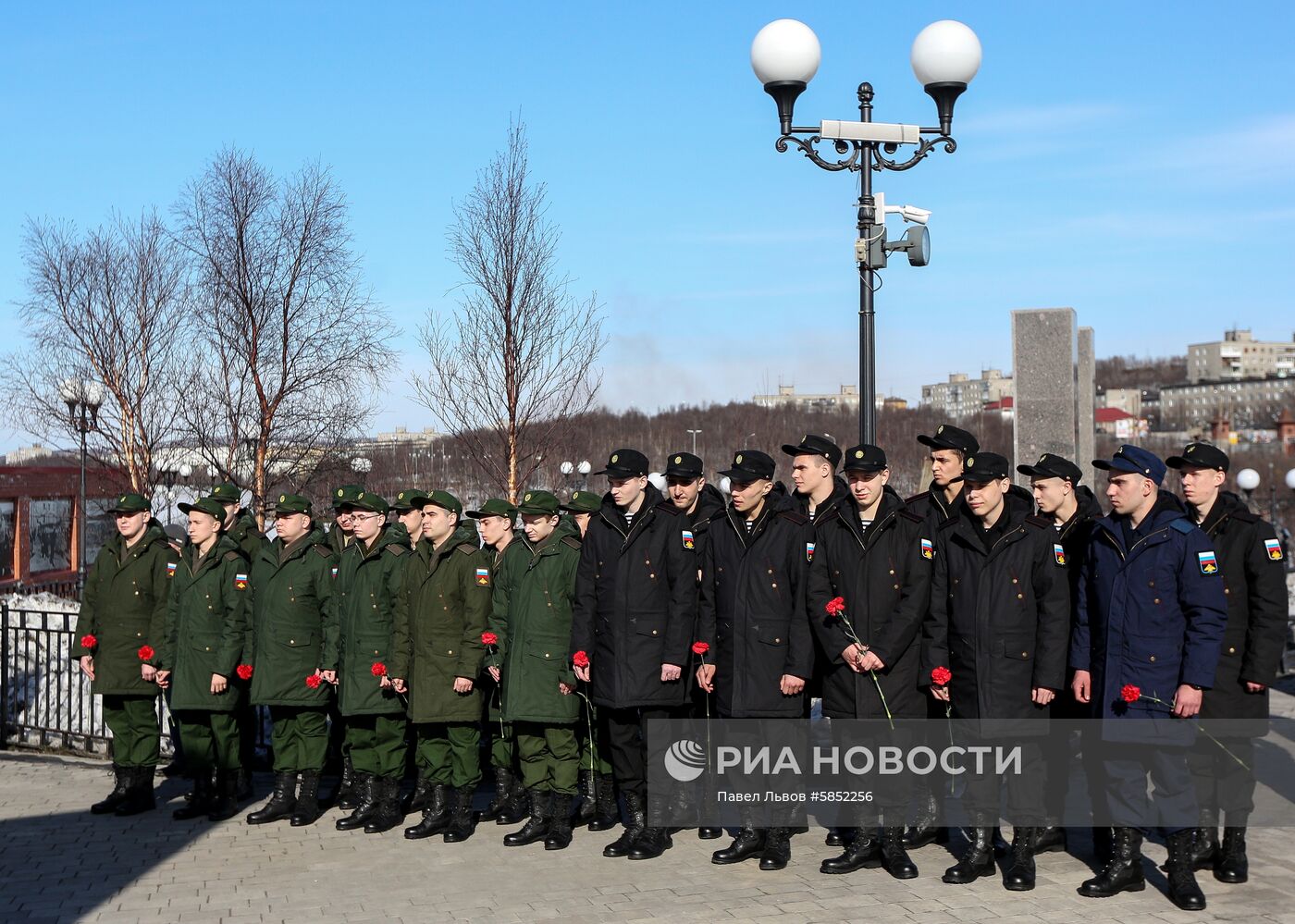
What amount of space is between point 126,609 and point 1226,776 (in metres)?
7.02

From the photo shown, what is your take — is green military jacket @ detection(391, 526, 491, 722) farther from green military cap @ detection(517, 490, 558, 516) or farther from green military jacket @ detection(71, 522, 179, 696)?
green military jacket @ detection(71, 522, 179, 696)

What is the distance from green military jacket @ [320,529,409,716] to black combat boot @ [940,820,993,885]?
→ 3.57 m

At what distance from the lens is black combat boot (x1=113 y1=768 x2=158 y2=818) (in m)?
8.70

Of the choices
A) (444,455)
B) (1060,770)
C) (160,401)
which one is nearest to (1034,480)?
(1060,770)

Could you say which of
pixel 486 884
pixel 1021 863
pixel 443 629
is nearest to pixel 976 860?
pixel 1021 863

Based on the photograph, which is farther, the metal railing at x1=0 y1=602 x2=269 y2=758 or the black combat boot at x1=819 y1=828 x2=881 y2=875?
the metal railing at x1=0 y1=602 x2=269 y2=758

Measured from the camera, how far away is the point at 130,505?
361 inches

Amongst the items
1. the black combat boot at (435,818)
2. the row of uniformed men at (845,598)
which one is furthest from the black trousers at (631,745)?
the black combat boot at (435,818)

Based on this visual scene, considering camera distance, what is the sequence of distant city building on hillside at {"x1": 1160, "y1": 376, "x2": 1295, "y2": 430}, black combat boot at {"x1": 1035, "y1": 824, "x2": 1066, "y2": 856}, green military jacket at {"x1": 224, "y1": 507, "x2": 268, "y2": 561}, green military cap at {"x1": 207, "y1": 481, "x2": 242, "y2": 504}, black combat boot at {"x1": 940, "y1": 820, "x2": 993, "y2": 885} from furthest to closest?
distant city building on hillside at {"x1": 1160, "y1": 376, "x2": 1295, "y2": 430}, green military cap at {"x1": 207, "y1": 481, "x2": 242, "y2": 504}, green military jacket at {"x1": 224, "y1": 507, "x2": 268, "y2": 561}, black combat boot at {"x1": 1035, "y1": 824, "x2": 1066, "y2": 856}, black combat boot at {"x1": 940, "y1": 820, "x2": 993, "y2": 885}

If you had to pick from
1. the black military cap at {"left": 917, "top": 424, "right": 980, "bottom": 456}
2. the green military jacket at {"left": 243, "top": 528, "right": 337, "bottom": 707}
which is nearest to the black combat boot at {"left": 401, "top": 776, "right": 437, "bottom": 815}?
the green military jacket at {"left": 243, "top": 528, "right": 337, "bottom": 707}

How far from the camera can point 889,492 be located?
711 cm

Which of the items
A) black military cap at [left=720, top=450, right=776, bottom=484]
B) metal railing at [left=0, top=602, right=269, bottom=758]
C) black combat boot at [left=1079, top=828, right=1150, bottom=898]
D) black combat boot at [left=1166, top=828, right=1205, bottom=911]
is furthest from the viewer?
metal railing at [left=0, top=602, right=269, bottom=758]

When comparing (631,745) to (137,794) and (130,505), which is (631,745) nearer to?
(137,794)

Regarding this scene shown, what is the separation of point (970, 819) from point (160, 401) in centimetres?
2398
